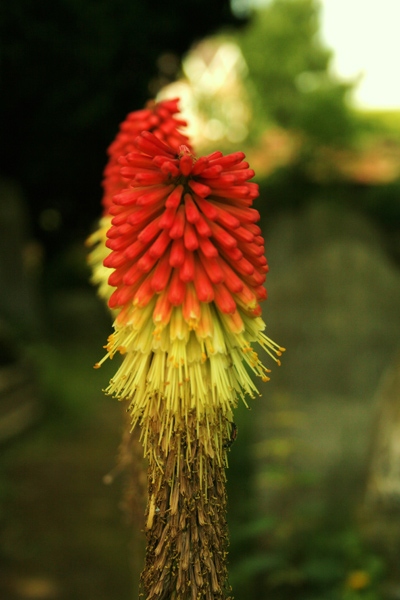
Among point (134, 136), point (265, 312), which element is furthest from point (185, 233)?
point (265, 312)

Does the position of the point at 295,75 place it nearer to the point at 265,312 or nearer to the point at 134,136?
the point at 265,312

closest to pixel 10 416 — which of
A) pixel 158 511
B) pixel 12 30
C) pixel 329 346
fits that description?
pixel 329 346

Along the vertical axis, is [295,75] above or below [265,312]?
above

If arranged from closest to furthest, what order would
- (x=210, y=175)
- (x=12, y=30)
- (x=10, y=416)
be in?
1. (x=210, y=175)
2. (x=10, y=416)
3. (x=12, y=30)

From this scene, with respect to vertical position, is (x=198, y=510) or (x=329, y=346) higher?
(x=329, y=346)

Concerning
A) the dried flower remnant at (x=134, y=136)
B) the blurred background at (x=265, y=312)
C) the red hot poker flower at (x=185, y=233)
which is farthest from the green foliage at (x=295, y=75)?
the red hot poker flower at (x=185, y=233)

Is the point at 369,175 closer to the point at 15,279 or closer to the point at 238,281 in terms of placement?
the point at 15,279

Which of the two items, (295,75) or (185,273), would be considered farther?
(295,75)
